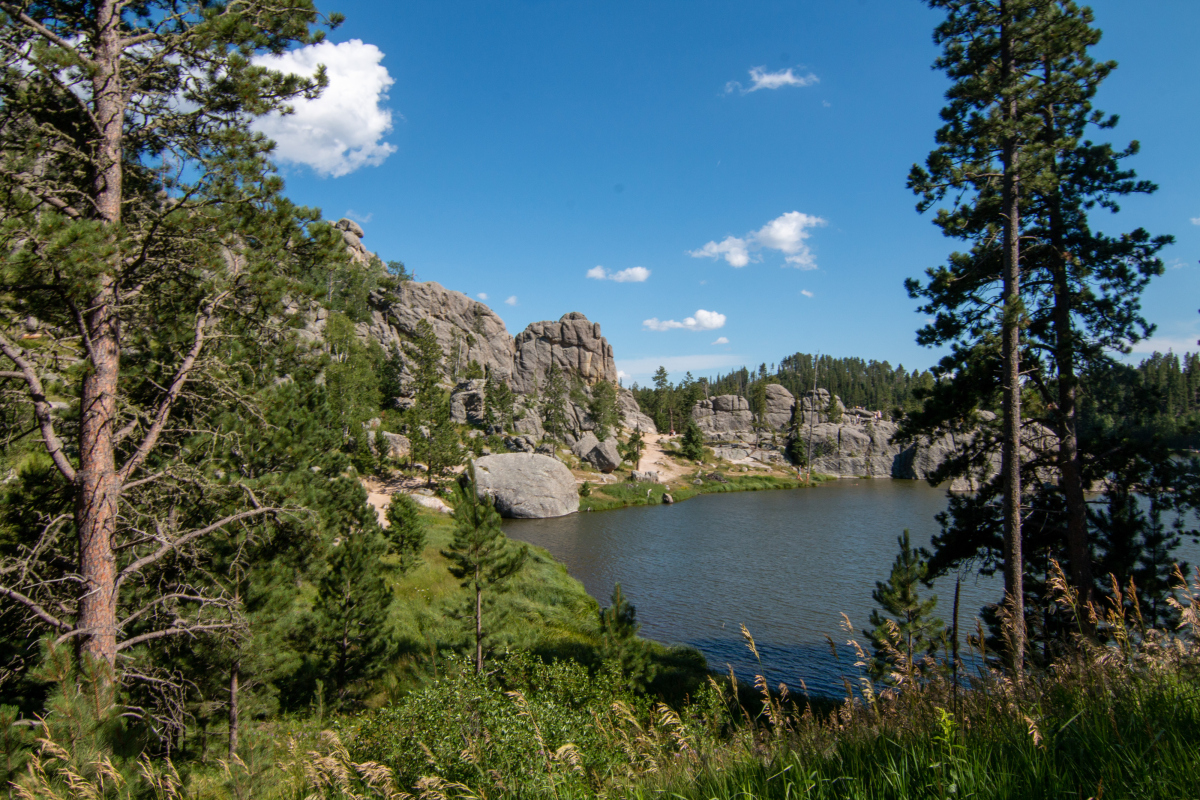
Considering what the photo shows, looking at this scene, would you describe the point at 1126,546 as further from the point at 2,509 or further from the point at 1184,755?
the point at 2,509

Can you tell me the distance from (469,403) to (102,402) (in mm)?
61999

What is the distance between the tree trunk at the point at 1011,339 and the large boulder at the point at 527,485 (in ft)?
120

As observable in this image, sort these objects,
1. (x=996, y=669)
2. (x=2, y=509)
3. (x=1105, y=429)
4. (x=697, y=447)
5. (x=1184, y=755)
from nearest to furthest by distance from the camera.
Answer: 1. (x=1184, y=755)
2. (x=996, y=669)
3. (x=2, y=509)
4. (x=1105, y=429)
5. (x=697, y=447)

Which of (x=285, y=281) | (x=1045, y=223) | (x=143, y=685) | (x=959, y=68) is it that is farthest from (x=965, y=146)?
(x=143, y=685)

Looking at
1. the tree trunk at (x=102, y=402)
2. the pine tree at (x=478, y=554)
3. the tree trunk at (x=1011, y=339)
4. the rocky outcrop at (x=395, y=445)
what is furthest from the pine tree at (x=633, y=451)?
the tree trunk at (x=102, y=402)

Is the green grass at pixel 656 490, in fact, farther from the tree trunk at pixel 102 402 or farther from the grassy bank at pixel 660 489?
the tree trunk at pixel 102 402

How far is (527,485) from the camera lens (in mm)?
45344

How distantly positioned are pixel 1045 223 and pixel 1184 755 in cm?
1257

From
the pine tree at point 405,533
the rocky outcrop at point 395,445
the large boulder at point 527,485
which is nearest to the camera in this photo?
the pine tree at point 405,533

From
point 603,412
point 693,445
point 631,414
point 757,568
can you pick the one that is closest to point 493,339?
point 631,414

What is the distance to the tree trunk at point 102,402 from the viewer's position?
6.26 metres

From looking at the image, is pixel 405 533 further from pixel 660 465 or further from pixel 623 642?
pixel 660 465

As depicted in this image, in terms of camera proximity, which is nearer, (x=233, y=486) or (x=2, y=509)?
(x=2, y=509)

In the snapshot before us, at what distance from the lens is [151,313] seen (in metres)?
7.48
